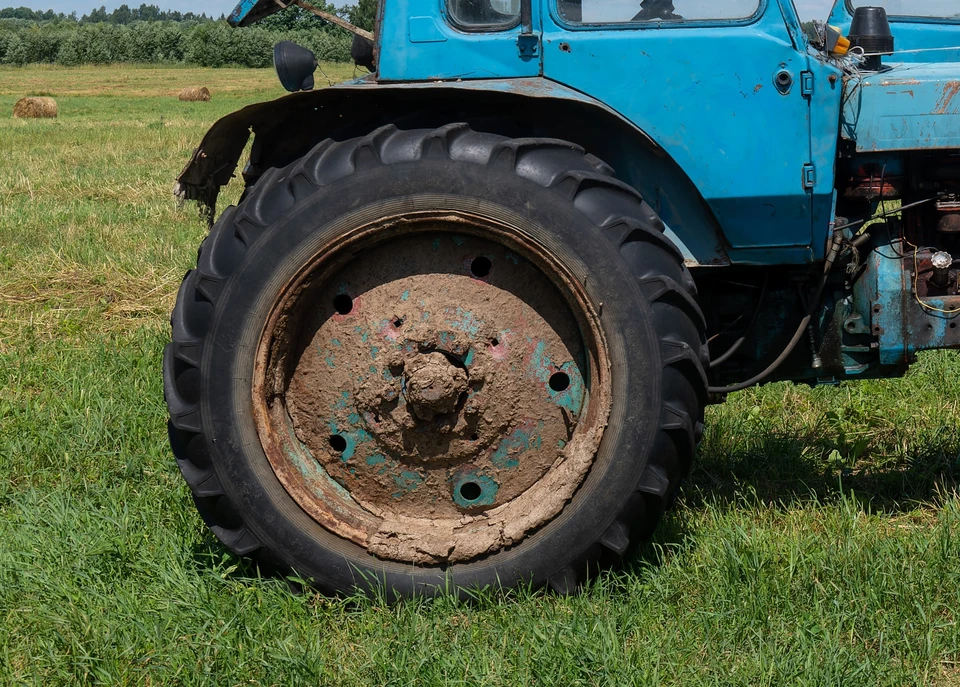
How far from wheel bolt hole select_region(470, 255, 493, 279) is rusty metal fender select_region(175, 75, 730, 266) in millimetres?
424

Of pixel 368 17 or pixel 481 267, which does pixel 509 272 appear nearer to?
pixel 481 267

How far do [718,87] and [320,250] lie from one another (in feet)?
4.29

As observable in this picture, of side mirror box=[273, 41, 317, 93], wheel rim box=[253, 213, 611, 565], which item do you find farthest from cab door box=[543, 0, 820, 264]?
side mirror box=[273, 41, 317, 93]

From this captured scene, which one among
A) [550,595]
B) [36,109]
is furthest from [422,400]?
[36,109]

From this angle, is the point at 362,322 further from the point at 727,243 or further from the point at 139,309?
the point at 139,309

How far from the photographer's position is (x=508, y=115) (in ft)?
10.3

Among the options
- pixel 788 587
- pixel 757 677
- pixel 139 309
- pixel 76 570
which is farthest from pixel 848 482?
pixel 139 309

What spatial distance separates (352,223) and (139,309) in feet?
11.8

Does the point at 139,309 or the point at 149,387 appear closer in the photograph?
the point at 149,387

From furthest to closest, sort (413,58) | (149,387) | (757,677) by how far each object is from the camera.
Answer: (149,387) → (413,58) → (757,677)

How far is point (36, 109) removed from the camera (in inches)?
866

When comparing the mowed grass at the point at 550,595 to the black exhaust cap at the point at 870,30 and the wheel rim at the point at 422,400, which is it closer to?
the wheel rim at the point at 422,400

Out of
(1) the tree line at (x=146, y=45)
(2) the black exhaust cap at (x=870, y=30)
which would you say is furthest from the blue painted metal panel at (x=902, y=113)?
(1) the tree line at (x=146, y=45)

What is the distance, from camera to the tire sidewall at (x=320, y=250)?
2.88 metres
